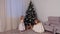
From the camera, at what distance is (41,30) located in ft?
10.2

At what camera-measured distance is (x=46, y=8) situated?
3.44 meters

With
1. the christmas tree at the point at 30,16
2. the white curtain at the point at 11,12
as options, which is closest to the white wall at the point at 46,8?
the christmas tree at the point at 30,16

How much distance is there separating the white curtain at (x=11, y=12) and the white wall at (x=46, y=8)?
51 centimetres

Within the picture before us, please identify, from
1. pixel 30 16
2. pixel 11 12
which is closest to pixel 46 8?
pixel 30 16

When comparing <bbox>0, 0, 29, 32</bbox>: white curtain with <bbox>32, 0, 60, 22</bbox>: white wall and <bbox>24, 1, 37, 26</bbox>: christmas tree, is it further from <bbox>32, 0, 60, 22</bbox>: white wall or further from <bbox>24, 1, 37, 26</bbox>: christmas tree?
<bbox>32, 0, 60, 22</bbox>: white wall

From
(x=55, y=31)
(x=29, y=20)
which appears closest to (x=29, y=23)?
(x=29, y=20)

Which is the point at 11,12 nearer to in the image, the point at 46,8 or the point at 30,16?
the point at 30,16

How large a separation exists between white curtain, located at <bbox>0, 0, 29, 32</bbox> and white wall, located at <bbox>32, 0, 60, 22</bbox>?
0.51 m

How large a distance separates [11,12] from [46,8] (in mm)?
1212

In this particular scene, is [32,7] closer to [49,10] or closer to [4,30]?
[49,10]

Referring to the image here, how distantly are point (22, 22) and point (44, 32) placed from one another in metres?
0.83

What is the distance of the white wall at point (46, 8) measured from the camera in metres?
3.14

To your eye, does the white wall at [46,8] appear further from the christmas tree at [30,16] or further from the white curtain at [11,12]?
Answer: the white curtain at [11,12]

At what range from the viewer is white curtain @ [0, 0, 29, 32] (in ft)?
11.1
